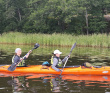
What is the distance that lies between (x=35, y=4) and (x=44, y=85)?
29.3 m

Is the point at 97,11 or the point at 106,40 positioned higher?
the point at 97,11

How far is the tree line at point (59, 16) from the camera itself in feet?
103

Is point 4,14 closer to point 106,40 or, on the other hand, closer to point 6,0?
point 6,0

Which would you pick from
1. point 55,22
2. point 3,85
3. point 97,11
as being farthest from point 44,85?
point 55,22

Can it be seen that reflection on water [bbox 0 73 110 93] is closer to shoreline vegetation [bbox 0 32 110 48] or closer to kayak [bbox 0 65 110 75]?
kayak [bbox 0 65 110 75]

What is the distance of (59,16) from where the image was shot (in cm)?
3216

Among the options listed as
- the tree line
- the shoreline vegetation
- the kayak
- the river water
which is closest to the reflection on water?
the river water

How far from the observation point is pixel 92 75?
32.6 ft

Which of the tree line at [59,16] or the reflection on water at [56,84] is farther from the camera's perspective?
the tree line at [59,16]

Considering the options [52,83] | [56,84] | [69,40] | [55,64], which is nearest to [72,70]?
[55,64]

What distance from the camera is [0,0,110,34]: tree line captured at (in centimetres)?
3142

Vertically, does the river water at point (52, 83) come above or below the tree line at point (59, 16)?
below

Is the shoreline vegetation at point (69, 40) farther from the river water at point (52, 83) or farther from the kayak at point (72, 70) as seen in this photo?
the river water at point (52, 83)

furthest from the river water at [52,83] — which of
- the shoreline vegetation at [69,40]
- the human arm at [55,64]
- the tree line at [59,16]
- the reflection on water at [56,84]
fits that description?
the tree line at [59,16]
